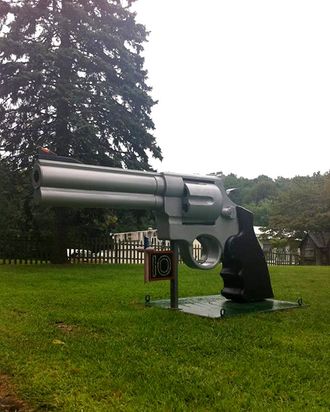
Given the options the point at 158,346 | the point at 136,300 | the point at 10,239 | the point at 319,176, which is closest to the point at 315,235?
the point at 319,176

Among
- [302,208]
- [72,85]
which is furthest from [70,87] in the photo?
[302,208]

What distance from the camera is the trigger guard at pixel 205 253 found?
5.98 meters

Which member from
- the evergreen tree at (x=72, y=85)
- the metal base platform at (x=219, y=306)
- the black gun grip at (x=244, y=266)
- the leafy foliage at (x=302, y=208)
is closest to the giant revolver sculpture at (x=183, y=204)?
the black gun grip at (x=244, y=266)

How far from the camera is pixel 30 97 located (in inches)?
608

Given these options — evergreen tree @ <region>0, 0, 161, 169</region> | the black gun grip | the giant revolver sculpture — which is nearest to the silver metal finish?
the giant revolver sculpture

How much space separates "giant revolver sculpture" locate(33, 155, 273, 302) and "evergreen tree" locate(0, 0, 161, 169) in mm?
9017

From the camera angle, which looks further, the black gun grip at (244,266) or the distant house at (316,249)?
the distant house at (316,249)

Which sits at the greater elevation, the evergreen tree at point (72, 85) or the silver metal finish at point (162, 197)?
the evergreen tree at point (72, 85)

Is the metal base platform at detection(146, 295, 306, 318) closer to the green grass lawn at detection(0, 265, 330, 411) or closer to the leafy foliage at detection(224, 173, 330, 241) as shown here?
the green grass lawn at detection(0, 265, 330, 411)

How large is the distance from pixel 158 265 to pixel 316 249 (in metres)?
29.9

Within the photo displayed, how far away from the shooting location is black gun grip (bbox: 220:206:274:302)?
6.37 meters

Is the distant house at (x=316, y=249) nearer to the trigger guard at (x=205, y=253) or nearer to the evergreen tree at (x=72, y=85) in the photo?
the evergreen tree at (x=72, y=85)

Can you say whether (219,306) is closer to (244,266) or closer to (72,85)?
(244,266)

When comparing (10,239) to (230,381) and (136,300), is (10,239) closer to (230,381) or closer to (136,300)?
(136,300)
